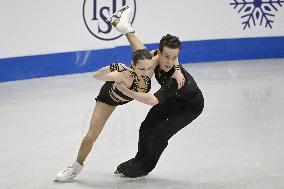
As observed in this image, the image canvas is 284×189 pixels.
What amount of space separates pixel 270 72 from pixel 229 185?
607 centimetres

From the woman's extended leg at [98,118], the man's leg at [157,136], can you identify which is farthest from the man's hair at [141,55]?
the man's leg at [157,136]

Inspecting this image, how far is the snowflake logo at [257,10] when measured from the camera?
41.9ft

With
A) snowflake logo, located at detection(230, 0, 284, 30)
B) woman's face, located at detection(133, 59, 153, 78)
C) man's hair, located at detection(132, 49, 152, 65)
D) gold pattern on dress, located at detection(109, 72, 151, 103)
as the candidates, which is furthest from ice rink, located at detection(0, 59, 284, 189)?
snowflake logo, located at detection(230, 0, 284, 30)

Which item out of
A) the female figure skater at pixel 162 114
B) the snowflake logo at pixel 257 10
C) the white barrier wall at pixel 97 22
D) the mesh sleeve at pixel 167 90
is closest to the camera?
the mesh sleeve at pixel 167 90

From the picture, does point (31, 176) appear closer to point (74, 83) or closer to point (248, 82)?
point (74, 83)

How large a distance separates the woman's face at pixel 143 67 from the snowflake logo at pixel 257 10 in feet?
25.3

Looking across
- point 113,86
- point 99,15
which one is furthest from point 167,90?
point 99,15

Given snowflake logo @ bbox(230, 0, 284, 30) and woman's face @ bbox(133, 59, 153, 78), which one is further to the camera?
snowflake logo @ bbox(230, 0, 284, 30)

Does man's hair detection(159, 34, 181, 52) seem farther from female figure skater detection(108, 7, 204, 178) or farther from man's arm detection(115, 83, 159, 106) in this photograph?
man's arm detection(115, 83, 159, 106)

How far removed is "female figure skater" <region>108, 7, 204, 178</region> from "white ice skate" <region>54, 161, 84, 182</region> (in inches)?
16.9

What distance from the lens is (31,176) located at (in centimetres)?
617

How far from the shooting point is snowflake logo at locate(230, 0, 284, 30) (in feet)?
41.9

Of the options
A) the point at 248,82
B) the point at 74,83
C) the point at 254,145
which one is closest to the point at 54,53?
the point at 74,83

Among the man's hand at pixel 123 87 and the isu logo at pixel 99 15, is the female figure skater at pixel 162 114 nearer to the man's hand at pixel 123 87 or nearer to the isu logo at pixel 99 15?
the man's hand at pixel 123 87
